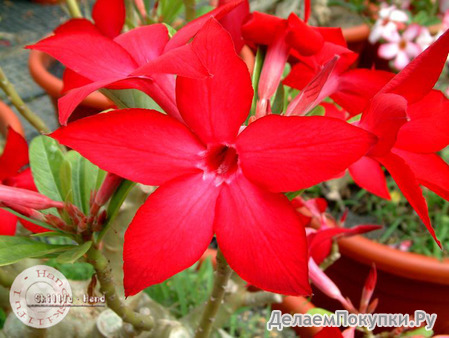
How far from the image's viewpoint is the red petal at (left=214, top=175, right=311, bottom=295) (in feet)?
1.13

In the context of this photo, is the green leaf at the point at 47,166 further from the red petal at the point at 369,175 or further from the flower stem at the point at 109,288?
the red petal at the point at 369,175

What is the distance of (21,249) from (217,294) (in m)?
0.24

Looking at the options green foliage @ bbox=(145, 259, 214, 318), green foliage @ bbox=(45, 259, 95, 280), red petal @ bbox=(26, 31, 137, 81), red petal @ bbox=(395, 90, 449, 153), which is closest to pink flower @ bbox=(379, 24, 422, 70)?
green foliage @ bbox=(145, 259, 214, 318)

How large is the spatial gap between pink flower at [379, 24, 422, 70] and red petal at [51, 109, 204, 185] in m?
1.50

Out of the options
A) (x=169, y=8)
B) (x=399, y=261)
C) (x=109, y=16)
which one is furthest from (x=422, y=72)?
(x=399, y=261)

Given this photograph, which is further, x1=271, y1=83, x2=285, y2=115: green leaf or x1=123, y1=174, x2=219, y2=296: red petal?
x1=271, y1=83, x2=285, y2=115: green leaf

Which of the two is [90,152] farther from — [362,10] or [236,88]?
[362,10]

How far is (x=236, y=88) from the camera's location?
0.36 metres

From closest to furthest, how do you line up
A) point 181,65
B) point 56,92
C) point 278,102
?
point 181,65 < point 278,102 < point 56,92

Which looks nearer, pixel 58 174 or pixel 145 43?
pixel 145 43

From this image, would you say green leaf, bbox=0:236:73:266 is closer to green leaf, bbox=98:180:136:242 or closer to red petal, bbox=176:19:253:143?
green leaf, bbox=98:180:136:242

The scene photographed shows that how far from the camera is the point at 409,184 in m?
0.37

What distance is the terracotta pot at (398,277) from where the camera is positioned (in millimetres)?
1203

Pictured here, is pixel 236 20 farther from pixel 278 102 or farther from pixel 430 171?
pixel 430 171
